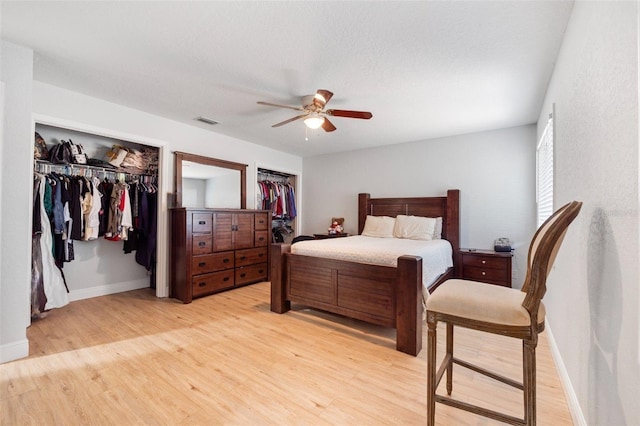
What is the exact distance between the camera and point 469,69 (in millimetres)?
2385

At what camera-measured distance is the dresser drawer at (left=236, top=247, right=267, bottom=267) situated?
4133 mm

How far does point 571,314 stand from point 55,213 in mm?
4696

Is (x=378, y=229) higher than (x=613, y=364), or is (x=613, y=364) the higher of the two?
(x=378, y=229)

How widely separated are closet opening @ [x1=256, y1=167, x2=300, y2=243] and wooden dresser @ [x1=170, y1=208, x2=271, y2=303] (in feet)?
2.55

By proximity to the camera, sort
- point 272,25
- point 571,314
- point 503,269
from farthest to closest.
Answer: point 503,269
point 272,25
point 571,314

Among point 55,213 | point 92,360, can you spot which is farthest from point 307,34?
point 55,213

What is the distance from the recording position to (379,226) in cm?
450

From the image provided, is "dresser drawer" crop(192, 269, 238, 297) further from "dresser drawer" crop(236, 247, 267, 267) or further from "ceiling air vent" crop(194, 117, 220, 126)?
"ceiling air vent" crop(194, 117, 220, 126)

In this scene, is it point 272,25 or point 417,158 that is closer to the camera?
point 272,25

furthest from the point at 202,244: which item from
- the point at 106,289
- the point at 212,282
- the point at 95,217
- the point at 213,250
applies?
the point at 106,289

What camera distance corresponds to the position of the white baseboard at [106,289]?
351 centimetres

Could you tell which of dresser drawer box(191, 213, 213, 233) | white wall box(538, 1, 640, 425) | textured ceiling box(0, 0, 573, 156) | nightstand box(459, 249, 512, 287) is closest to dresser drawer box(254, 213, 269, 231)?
dresser drawer box(191, 213, 213, 233)

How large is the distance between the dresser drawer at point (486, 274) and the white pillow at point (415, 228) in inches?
27.8

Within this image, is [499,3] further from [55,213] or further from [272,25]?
[55,213]
